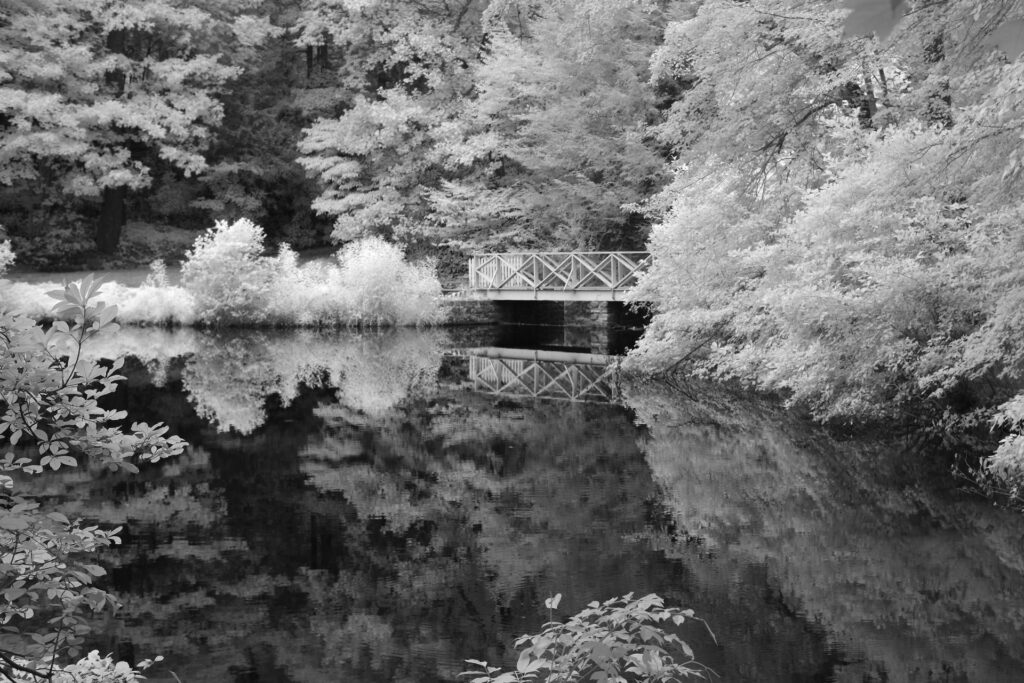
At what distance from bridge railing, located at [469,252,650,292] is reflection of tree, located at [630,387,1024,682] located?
9792mm

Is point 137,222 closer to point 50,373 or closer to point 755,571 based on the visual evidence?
point 755,571

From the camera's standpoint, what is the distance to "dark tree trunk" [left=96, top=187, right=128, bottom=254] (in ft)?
85.9

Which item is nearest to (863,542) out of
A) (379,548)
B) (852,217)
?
(379,548)

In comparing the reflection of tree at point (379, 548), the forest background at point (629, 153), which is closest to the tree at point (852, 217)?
the forest background at point (629, 153)

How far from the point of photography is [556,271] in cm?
2066

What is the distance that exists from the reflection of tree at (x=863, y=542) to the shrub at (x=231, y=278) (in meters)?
12.4

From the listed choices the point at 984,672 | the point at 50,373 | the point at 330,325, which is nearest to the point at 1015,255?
the point at 984,672

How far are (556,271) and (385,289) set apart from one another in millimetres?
3446

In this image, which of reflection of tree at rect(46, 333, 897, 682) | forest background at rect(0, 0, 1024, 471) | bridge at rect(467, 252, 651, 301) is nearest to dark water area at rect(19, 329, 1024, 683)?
reflection of tree at rect(46, 333, 897, 682)

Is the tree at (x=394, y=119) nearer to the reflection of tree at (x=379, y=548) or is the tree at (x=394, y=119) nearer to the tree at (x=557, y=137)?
the tree at (x=557, y=137)

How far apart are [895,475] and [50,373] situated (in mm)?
7209

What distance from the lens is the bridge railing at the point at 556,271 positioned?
64.3ft

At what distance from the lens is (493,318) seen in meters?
22.9

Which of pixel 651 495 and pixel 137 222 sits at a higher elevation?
pixel 137 222
